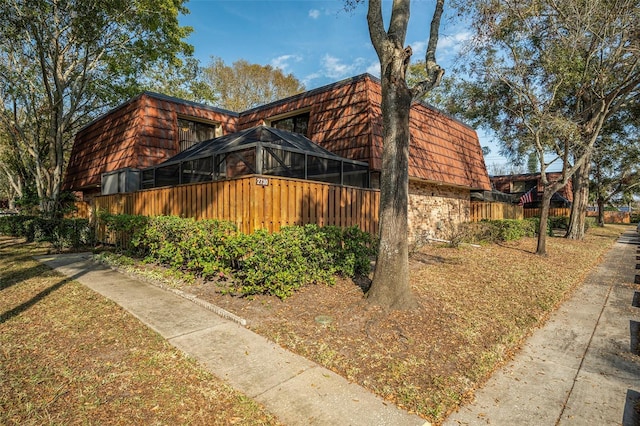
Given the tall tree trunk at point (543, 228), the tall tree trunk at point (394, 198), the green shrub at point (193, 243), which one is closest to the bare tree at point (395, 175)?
the tall tree trunk at point (394, 198)

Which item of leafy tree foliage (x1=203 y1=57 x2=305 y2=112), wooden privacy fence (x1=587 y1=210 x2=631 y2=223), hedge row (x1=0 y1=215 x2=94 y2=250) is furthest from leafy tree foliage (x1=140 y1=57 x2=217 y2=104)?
wooden privacy fence (x1=587 y1=210 x2=631 y2=223)

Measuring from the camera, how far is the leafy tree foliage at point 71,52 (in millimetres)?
11734

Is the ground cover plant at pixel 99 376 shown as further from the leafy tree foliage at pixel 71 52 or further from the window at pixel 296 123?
the leafy tree foliage at pixel 71 52

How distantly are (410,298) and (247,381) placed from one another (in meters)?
2.81

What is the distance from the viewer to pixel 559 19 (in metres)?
10.7

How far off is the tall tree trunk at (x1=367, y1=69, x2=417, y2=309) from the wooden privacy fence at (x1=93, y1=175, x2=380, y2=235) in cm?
262

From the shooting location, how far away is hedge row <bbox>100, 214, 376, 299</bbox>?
531 cm

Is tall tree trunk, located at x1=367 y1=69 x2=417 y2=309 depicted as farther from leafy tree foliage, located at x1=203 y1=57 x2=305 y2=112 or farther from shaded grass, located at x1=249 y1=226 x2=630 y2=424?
leafy tree foliage, located at x1=203 y1=57 x2=305 y2=112

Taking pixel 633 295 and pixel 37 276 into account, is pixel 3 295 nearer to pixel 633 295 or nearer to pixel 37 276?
pixel 37 276

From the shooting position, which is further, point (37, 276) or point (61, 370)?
point (37, 276)

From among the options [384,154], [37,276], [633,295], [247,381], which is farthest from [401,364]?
[37,276]

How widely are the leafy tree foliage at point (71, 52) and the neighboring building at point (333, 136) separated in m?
1.61

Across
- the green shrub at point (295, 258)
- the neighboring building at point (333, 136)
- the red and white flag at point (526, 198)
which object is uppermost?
the neighboring building at point (333, 136)

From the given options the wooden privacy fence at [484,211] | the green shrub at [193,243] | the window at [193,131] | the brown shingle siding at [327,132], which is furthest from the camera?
the wooden privacy fence at [484,211]
